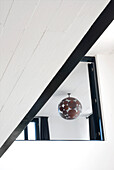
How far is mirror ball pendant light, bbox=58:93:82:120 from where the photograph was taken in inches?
170

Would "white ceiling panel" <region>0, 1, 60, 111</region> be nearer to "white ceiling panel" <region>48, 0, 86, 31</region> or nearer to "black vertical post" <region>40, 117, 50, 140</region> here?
"white ceiling panel" <region>48, 0, 86, 31</region>

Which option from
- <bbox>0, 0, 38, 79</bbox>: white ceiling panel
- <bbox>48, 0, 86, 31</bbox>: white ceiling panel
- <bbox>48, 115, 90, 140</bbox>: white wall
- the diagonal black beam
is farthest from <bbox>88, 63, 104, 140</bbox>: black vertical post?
Answer: <bbox>48, 0, 86, 31</bbox>: white ceiling panel

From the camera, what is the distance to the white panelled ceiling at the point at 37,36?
31.2 inches

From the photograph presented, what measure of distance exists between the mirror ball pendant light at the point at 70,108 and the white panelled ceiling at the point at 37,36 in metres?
3.03

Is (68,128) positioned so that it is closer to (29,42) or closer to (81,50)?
(81,50)

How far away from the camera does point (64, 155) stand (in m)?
3.99

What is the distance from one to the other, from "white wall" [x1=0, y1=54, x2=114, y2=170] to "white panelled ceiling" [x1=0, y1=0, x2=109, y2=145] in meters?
2.66

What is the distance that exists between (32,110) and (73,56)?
21.2 inches

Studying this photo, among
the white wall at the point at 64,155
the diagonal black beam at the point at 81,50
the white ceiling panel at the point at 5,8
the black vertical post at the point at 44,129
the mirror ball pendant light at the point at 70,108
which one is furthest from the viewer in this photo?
the mirror ball pendant light at the point at 70,108

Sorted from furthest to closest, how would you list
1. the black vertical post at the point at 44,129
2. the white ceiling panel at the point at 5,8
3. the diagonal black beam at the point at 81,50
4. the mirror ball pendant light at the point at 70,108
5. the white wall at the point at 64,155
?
the mirror ball pendant light at the point at 70,108
the black vertical post at the point at 44,129
the white wall at the point at 64,155
the diagonal black beam at the point at 81,50
the white ceiling panel at the point at 5,8

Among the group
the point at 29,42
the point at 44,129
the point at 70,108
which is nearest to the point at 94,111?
the point at 70,108

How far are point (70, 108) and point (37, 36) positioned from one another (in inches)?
138

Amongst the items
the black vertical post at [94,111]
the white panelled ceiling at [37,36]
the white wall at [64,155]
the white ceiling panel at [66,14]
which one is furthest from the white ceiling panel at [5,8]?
the black vertical post at [94,111]

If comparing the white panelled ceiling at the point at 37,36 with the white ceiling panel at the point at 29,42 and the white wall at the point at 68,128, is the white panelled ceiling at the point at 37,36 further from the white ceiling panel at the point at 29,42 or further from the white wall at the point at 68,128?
the white wall at the point at 68,128
